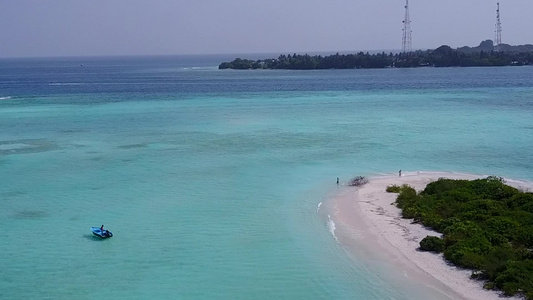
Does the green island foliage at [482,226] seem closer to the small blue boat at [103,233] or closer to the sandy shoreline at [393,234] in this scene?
the sandy shoreline at [393,234]

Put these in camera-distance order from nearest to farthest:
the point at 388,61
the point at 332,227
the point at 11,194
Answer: the point at 332,227 < the point at 11,194 < the point at 388,61

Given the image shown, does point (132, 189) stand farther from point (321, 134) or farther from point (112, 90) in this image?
point (112, 90)

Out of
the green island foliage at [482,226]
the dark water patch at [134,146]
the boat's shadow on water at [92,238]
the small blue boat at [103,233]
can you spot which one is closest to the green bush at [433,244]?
the green island foliage at [482,226]

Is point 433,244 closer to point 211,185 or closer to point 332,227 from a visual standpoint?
point 332,227

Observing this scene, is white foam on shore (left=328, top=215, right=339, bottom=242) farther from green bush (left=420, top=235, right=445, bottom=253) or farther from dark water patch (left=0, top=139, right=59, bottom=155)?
dark water patch (left=0, top=139, right=59, bottom=155)

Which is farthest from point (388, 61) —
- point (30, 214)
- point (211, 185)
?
point (30, 214)
